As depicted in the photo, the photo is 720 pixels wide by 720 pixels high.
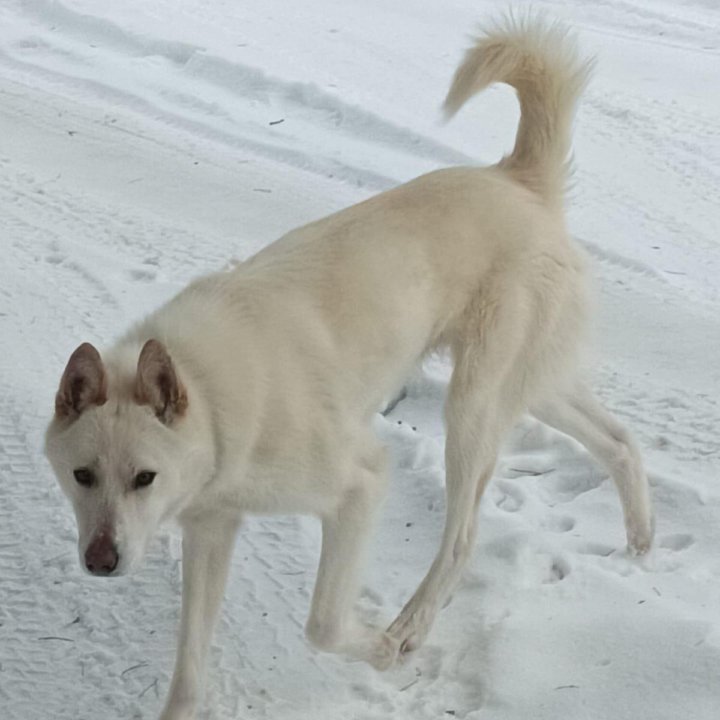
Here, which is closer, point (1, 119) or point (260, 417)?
point (260, 417)

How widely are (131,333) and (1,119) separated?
13.4ft

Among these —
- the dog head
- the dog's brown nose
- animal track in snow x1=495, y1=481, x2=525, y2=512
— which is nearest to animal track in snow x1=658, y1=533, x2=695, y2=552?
animal track in snow x1=495, y1=481, x2=525, y2=512

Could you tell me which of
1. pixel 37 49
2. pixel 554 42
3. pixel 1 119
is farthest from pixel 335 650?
pixel 37 49

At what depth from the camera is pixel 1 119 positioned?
267 inches

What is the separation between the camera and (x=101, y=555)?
2619mm

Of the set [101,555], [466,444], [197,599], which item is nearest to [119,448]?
[101,555]

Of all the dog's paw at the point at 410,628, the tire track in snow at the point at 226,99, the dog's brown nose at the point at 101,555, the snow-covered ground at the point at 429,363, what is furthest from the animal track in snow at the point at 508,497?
the tire track in snow at the point at 226,99

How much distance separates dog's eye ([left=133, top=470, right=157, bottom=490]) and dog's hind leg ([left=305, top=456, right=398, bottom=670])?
0.60 metres

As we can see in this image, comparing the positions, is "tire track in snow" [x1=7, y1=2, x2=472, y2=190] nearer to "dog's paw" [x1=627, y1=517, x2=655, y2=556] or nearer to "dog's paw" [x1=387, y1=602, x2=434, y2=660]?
"dog's paw" [x1=627, y1=517, x2=655, y2=556]

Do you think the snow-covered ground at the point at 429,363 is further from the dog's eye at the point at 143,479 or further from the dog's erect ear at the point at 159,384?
the dog's erect ear at the point at 159,384

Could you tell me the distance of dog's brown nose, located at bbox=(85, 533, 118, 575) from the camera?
2619 millimetres

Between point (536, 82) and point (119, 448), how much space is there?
1.68 meters

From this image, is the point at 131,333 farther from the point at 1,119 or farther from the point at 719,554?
the point at 1,119

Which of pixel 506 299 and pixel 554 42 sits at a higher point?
pixel 554 42
